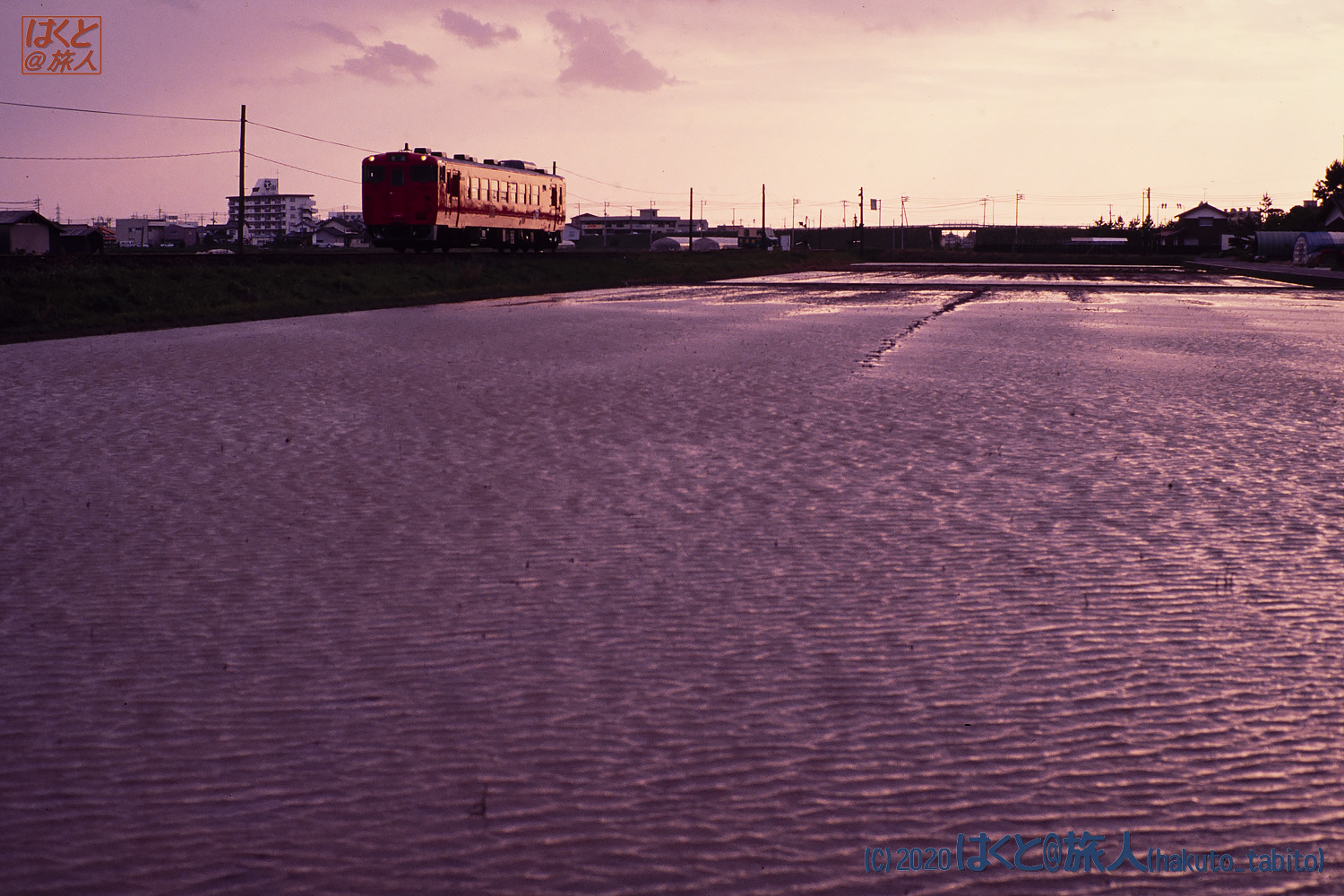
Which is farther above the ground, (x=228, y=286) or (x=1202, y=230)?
(x=1202, y=230)

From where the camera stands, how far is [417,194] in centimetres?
3794

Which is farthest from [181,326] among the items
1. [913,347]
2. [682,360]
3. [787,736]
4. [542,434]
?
[787,736]

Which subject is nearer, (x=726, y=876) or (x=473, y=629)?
(x=726, y=876)

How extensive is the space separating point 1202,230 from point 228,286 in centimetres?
11867

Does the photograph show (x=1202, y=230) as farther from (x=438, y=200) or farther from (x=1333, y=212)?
(x=438, y=200)

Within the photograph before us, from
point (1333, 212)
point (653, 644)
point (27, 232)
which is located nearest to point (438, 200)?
point (27, 232)

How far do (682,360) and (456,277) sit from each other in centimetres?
1947

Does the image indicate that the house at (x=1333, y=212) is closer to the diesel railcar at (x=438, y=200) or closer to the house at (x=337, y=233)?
the diesel railcar at (x=438, y=200)

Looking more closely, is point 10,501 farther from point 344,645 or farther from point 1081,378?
point 1081,378

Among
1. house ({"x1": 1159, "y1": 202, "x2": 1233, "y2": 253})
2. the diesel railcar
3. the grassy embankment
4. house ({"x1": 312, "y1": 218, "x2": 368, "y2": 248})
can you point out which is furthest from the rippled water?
house ({"x1": 1159, "y1": 202, "x2": 1233, "y2": 253})

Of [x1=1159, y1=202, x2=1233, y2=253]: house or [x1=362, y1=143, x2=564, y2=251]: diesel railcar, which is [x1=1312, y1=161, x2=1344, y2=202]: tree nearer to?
[x1=1159, y1=202, x2=1233, y2=253]: house

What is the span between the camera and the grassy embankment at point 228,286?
21203mm

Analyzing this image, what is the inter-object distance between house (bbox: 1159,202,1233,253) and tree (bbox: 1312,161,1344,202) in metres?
30.2

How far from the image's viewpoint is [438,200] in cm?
3812
